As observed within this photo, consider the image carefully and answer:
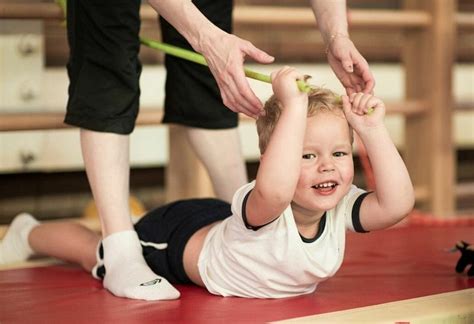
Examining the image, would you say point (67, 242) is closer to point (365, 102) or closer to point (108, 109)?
point (108, 109)

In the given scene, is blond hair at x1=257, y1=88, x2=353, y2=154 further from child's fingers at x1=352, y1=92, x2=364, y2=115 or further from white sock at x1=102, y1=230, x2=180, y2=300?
white sock at x1=102, y1=230, x2=180, y2=300

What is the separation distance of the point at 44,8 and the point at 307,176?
943mm

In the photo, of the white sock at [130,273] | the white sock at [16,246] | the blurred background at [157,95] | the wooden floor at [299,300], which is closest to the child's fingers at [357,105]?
the wooden floor at [299,300]

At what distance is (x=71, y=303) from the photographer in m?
1.45

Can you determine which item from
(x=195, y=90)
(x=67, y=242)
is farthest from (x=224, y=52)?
(x=67, y=242)

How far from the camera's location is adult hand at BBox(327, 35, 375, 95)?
4.75ft

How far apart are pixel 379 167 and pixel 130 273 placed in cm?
41

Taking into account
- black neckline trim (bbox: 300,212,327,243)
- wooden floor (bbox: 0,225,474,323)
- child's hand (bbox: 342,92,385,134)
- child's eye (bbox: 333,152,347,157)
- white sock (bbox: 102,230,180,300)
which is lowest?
wooden floor (bbox: 0,225,474,323)

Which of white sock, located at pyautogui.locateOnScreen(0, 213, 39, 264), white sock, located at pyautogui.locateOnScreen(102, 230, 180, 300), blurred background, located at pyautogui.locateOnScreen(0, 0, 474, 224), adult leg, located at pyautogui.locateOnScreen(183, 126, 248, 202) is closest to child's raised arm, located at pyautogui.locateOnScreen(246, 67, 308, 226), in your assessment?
white sock, located at pyautogui.locateOnScreen(102, 230, 180, 300)

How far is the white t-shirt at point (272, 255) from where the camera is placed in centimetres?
142

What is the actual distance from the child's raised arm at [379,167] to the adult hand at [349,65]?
0.18ft

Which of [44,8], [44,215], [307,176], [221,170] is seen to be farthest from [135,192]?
[307,176]

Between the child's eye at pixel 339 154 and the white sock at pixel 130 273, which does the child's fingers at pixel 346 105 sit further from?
the white sock at pixel 130 273

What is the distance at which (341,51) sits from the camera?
4.83ft
